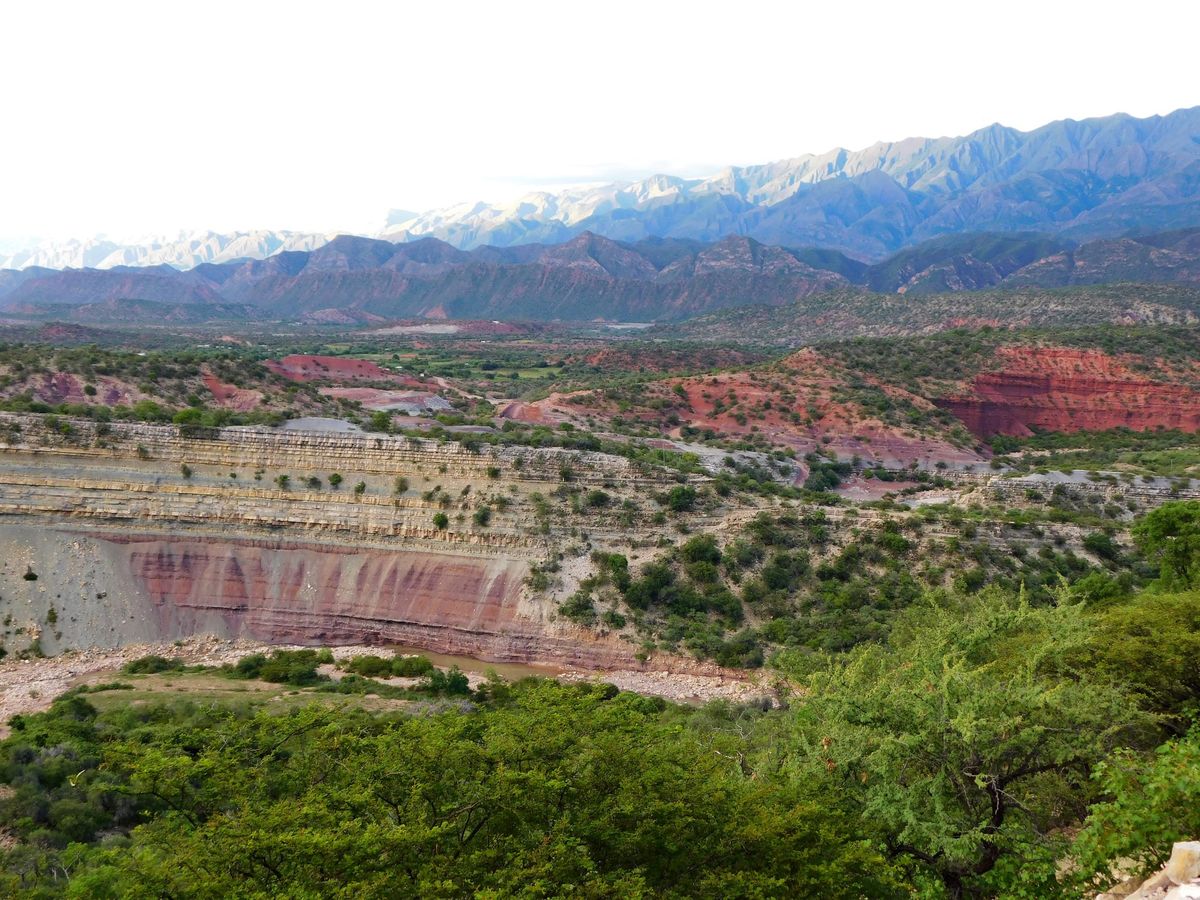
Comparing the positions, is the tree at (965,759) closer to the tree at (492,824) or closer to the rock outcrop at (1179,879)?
the tree at (492,824)

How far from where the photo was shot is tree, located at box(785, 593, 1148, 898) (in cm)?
1039

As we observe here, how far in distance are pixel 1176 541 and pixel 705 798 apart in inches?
886

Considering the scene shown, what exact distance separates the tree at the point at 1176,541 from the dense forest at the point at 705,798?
10419 millimetres

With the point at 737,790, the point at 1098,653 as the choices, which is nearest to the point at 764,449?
the point at 1098,653

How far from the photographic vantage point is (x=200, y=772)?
38.8 feet

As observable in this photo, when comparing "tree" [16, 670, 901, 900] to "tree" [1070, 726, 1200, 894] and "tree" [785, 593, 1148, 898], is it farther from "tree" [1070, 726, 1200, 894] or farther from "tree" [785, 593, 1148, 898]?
"tree" [1070, 726, 1200, 894]

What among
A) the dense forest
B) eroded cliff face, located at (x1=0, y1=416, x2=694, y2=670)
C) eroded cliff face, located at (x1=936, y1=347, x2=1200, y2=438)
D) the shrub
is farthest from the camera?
eroded cliff face, located at (x1=936, y1=347, x2=1200, y2=438)

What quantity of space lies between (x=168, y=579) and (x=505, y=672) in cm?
1646

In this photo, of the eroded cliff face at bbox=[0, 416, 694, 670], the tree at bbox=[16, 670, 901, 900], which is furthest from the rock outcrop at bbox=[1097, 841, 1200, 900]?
the eroded cliff face at bbox=[0, 416, 694, 670]

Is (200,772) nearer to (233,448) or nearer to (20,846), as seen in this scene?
(20,846)

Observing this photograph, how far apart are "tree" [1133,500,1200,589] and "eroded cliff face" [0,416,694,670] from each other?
19.0 metres

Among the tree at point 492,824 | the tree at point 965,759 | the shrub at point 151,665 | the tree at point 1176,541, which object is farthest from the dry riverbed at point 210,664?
the tree at point 492,824

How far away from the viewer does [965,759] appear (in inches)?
448

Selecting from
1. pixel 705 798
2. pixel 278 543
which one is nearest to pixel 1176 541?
pixel 705 798
